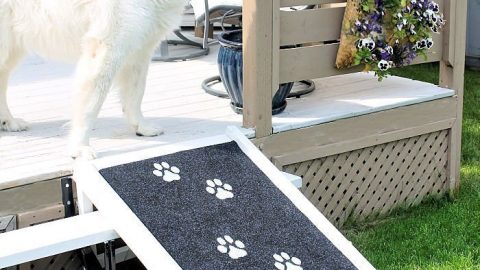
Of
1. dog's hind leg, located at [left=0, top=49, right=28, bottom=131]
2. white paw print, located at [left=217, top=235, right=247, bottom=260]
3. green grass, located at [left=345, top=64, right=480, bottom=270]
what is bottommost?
green grass, located at [left=345, top=64, right=480, bottom=270]

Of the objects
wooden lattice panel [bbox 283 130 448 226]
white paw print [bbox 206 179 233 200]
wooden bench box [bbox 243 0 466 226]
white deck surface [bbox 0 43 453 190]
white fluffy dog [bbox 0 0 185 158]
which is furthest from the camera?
wooden lattice panel [bbox 283 130 448 226]

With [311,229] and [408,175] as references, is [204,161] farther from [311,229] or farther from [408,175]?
[408,175]

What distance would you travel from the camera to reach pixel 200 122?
387cm

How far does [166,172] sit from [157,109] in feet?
3.78

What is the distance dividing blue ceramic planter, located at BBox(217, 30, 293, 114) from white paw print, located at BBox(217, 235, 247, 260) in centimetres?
123

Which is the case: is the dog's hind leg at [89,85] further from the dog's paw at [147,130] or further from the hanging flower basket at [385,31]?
the hanging flower basket at [385,31]

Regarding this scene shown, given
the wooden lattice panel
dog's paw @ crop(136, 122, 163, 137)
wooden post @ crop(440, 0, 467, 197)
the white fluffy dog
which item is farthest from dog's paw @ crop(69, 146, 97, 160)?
wooden post @ crop(440, 0, 467, 197)

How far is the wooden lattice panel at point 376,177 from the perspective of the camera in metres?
3.96

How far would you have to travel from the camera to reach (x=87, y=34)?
3203 mm

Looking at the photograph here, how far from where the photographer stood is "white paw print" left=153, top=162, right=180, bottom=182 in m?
3.06

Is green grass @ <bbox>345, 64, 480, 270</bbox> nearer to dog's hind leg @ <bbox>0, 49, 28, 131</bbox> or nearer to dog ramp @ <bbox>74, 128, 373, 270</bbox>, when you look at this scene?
dog ramp @ <bbox>74, 128, 373, 270</bbox>

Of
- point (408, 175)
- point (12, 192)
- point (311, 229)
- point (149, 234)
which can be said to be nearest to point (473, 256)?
point (408, 175)

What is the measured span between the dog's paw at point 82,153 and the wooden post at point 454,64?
2.27m

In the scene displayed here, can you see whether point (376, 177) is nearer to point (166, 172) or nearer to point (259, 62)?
point (259, 62)
